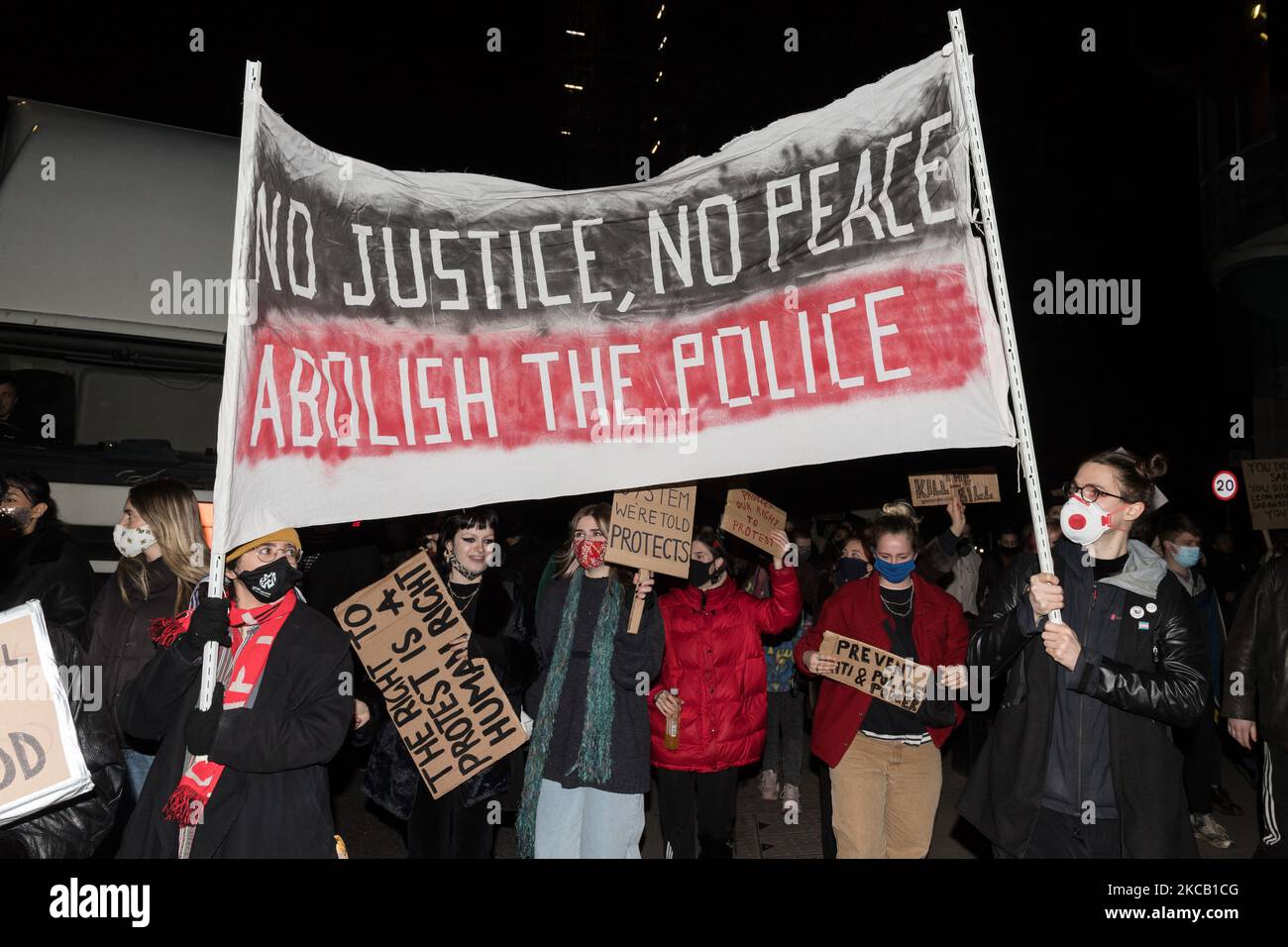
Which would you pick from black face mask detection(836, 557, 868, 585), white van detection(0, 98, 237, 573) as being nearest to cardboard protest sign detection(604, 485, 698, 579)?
black face mask detection(836, 557, 868, 585)

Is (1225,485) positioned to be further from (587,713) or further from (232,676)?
Answer: (232,676)

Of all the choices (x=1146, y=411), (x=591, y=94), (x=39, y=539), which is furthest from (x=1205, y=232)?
(x=39, y=539)

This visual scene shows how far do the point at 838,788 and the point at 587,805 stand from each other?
1.30 meters

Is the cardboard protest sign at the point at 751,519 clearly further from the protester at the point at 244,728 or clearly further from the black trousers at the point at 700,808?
the protester at the point at 244,728

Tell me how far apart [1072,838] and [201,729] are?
3083 mm

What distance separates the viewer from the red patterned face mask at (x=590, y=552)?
5.54 meters

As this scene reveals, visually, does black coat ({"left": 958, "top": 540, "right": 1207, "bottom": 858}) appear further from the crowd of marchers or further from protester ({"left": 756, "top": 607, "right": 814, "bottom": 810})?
protester ({"left": 756, "top": 607, "right": 814, "bottom": 810})

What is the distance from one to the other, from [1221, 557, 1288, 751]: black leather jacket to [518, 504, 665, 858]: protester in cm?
287

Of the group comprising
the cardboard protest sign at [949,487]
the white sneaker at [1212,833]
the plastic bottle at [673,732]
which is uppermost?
the cardboard protest sign at [949,487]

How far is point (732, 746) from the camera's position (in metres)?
5.88

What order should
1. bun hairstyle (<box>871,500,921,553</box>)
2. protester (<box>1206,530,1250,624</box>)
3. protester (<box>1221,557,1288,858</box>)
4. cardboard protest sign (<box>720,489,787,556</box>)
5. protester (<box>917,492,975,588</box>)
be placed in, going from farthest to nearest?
protester (<box>1206,530,1250,624</box>), protester (<box>917,492,975,588</box>), cardboard protest sign (<box>720,489,787,556</box>), bun hairstyle (<box>871,500,921,553</box>), protester (<box>1221,557,1288,858</box>)

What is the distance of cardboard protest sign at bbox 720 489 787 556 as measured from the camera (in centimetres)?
643

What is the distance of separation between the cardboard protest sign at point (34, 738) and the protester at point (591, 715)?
2.24m

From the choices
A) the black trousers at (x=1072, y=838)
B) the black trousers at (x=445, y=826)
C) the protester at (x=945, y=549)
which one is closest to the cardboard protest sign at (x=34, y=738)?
the black trousers at (x=445, y=826)
